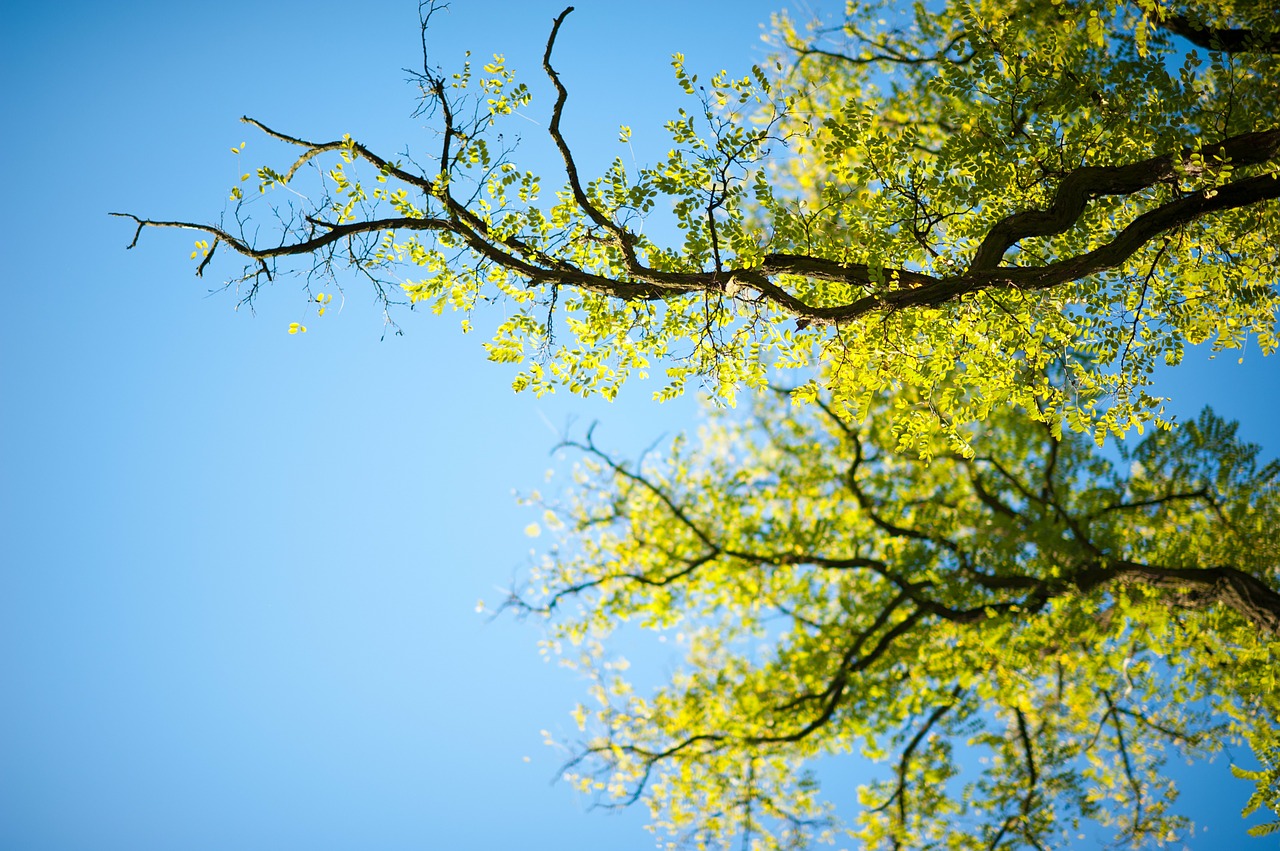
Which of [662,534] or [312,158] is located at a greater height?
[662,534]

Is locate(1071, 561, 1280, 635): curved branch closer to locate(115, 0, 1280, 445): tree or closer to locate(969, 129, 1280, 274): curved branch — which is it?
locate(115, 0, 1280, 445): tree

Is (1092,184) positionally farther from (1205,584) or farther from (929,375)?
(1205,584)

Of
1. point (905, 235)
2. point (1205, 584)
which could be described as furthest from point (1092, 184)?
point (1205, 584)

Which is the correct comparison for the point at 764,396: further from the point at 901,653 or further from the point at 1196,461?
the point at 1196,461

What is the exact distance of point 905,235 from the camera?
205 inches

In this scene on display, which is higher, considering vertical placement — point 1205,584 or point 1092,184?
point 1092,184

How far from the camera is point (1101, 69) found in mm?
5438

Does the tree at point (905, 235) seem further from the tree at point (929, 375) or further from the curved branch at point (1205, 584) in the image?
the curved branch at point (1205, 584)

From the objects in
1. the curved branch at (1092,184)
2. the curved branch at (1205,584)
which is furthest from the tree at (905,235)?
the curved branch at (1205,584)

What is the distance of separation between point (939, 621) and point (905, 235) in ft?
18.3

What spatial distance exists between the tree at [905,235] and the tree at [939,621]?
3.39 metres

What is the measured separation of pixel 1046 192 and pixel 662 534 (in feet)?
20.4

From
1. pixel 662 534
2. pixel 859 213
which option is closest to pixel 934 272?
pixel 859 213

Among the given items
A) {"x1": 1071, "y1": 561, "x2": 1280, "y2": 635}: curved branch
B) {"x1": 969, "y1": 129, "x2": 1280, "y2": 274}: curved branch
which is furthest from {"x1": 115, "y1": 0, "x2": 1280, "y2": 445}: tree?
{"x1": 1071, "y1": 561, "x2": 1280, "y2": 635}: curved branch
